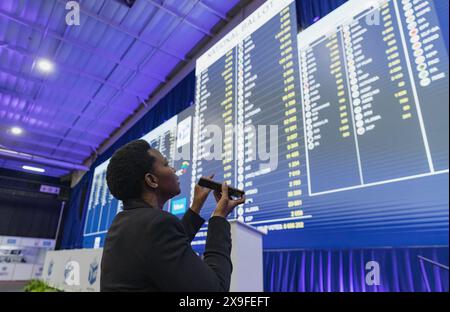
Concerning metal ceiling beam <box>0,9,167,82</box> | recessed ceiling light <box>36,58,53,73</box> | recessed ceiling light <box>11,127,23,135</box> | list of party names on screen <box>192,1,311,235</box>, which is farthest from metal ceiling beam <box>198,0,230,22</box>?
recessed ceiling light <box>11,127,23,135</box>

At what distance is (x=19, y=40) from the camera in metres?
4.42

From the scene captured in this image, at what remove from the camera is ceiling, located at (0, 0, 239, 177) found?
3889 millimetres

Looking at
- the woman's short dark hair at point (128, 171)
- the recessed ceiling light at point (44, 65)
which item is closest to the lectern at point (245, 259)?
the woman's short dark hair at point (128, 171)

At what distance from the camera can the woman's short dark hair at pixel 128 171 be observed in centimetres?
91

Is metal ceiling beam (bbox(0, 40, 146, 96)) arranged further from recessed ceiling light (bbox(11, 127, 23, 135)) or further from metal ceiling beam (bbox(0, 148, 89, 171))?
metal ceiling beam (bbox(0, 148, 89, 171))

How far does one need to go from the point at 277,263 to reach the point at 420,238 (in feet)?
3.46

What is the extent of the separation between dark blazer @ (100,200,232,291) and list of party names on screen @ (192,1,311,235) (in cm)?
135

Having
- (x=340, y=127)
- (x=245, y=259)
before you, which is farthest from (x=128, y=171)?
(x=340, y=127)

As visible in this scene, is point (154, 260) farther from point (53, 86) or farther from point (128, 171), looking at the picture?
point (53, 86)

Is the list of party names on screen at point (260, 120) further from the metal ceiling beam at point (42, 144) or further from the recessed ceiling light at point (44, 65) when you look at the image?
the metal ceiling beam at point (42, 144)

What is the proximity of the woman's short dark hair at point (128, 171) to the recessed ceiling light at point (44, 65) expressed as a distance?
4.80 meters

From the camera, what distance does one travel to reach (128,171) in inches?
35.7
